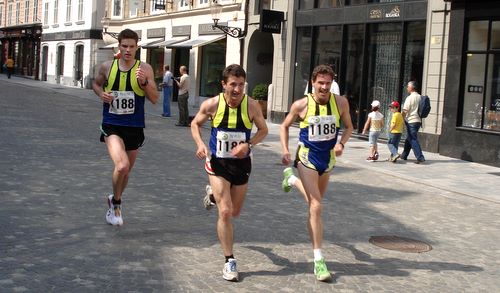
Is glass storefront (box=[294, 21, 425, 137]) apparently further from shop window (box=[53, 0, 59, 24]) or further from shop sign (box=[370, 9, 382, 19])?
shop window (box=[53, 0, 59, 24])

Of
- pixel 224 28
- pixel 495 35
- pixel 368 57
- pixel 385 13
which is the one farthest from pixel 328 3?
pixel 495 35

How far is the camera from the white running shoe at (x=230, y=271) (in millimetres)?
Answer: 4938

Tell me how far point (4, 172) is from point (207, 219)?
12.0 feet

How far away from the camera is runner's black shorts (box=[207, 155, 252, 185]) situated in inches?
206

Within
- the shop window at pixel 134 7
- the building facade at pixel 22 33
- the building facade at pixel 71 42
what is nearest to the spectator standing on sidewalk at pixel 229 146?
the shop window at pixel 134 7

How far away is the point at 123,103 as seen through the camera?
6.32m

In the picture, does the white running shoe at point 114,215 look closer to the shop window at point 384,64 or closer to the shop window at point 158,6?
the shop window at point 384,64

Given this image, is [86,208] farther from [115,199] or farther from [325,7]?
[325,7]

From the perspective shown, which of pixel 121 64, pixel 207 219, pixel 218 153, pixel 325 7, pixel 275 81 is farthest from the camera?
pixel 275 81

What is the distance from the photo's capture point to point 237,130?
529cm

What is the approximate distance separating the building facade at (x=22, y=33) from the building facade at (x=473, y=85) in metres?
40.9

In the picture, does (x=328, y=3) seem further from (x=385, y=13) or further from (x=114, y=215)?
(x=114, y=215)

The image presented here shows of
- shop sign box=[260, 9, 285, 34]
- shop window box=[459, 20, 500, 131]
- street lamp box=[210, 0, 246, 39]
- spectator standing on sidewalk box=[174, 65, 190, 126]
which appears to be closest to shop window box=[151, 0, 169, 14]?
street lamp box=[210, 0, 246, 39]

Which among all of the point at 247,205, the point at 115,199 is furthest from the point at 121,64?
the point at 247,205
